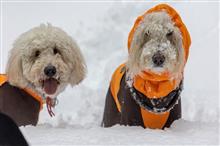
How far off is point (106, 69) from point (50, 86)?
2.64 metres

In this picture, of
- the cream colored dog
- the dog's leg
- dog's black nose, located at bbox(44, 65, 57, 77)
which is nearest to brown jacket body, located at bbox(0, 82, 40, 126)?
the cream colored dog

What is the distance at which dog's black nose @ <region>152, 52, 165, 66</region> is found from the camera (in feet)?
13.4

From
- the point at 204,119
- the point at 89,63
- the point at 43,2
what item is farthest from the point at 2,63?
the point at 204,119

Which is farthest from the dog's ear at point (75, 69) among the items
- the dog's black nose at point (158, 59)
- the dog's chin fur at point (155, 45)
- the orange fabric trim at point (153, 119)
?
the dog's black nose at point (158, 59)

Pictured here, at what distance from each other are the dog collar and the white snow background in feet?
0.60

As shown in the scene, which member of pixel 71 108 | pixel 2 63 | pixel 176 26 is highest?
pixel 176 26

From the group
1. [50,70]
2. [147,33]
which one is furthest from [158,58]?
[50,70]

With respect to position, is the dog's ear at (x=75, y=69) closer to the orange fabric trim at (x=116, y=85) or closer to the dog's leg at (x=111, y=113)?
the orange fabric trim at (x=116, y=85)

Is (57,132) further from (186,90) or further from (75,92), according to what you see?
(186,90)

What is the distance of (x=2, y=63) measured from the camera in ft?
24.2

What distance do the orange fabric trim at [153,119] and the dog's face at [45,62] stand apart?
723 mm

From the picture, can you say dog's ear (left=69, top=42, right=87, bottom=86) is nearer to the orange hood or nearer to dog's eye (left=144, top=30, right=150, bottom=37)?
the orange hood

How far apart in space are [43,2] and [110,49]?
264cm

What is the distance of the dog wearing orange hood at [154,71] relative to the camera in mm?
4172
